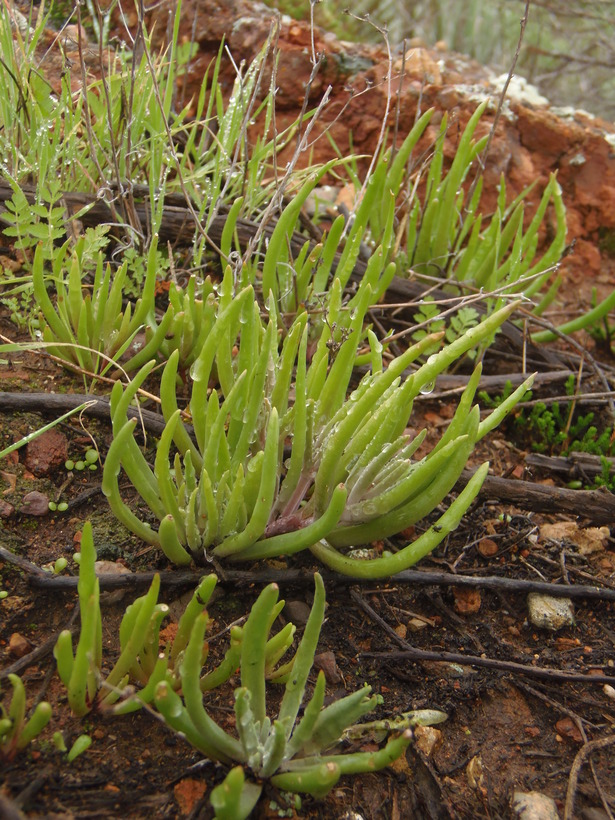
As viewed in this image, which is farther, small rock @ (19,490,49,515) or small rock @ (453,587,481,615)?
small rock @ (453,587,481,615)

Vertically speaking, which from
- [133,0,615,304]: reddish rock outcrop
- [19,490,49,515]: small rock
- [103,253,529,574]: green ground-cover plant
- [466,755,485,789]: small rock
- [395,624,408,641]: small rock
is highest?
[133,0,615,304]: reddish rock outcrop

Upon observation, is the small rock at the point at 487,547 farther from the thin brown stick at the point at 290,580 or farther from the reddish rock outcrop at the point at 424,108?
the reddish rock outcrop at the point at 424,108

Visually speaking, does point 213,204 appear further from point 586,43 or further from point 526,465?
point 586,43

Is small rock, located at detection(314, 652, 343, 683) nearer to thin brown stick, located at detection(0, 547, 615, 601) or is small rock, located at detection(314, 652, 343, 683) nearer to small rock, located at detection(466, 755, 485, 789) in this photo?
thin brown stick, located at detection(0, 547, 615, 601)

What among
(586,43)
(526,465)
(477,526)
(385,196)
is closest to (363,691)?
(477,526)

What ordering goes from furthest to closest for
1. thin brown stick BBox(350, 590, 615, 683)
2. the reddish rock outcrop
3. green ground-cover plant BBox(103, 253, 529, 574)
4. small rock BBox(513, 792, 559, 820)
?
the reddish rock outcrop, thin brown stick BBox(350, 590, 615, 683), green ground-cover plant BBox(103, 253, 529, 574), small rock BBox(513, 792, 559, 820)

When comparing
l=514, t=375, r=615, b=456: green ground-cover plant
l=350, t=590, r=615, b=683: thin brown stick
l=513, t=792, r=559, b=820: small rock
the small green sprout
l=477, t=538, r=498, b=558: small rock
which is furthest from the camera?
l=514, t=375, r=615, b=456: green ground-cover plant

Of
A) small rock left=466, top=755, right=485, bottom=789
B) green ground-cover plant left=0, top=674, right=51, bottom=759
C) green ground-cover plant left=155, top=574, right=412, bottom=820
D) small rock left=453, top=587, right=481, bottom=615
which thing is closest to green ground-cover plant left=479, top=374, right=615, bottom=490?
small rock left=453, top=587, right=481, bottom=615
